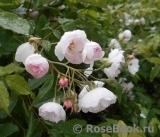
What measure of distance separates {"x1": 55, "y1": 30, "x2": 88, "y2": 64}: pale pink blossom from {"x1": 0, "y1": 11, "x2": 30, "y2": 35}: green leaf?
10cm

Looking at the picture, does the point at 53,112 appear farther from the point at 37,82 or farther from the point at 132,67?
the point at 132,67

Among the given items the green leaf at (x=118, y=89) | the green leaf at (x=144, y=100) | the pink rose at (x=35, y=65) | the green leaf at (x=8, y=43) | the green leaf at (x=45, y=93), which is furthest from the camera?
the green leaf at (x=144, y=100)

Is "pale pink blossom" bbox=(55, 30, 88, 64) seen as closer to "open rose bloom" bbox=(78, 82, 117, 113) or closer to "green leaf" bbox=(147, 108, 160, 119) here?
"open rose bloom" bbox=(78, 82, 117, 113)

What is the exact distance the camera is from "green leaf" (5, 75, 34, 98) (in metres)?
0.81

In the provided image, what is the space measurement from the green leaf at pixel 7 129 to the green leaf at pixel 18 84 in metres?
0.18

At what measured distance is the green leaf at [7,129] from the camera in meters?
0.94

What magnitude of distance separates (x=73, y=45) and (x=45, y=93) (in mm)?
176

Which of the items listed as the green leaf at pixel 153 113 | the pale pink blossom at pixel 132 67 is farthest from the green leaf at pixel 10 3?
the green leaf at pixel 153 113

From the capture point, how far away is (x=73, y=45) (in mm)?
816

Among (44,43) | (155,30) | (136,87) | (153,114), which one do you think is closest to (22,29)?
(44,43)

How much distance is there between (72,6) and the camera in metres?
1.30

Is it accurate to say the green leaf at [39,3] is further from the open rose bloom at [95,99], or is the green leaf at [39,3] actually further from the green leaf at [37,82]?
the open rose bloom at [95,99]

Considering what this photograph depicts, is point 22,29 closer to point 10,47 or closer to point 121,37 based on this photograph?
point 10,47

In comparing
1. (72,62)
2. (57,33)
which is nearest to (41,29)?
(57,33)
